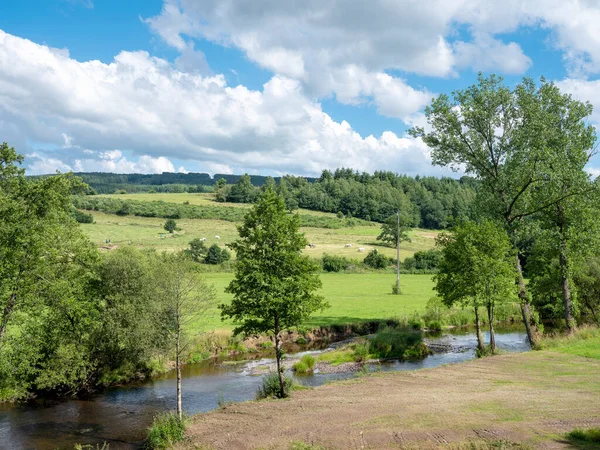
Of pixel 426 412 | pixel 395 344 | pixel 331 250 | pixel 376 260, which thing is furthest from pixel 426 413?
pixel 331 250

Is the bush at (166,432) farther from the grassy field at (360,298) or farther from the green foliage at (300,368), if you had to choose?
the grassy field at (360,298)

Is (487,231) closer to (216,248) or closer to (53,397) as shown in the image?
(53,397)

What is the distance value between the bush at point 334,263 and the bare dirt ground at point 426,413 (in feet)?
236

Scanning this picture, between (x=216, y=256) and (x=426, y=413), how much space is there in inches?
3080

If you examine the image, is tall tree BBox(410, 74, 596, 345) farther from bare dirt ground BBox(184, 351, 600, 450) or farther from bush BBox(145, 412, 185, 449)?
bush BBox(145, 412, 185, 449)

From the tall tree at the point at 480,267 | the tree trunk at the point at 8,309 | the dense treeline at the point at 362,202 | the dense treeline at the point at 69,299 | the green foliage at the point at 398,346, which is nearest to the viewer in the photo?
the dense treeline at the point at 69,299

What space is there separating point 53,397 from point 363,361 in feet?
72.7

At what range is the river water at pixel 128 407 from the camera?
75.5 feet

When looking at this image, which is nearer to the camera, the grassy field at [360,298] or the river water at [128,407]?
the river water at [128,407]

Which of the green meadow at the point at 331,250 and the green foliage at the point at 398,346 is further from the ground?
the green meadow at the point at 331,250

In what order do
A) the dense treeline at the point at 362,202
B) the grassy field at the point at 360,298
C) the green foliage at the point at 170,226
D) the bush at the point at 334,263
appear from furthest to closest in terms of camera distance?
the dense treeline at the point at 362,202
the green foliage at the point at 170,226
the bush at the point at 334,263
the grassy field at the point at 360,298

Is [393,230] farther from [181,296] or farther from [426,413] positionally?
[426,413]

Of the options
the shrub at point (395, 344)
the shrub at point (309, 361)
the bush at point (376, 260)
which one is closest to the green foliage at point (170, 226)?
the bush at point (376, 260)

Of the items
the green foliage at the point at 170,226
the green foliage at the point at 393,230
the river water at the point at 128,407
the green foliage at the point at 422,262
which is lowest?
the river water at the point at 128,407
